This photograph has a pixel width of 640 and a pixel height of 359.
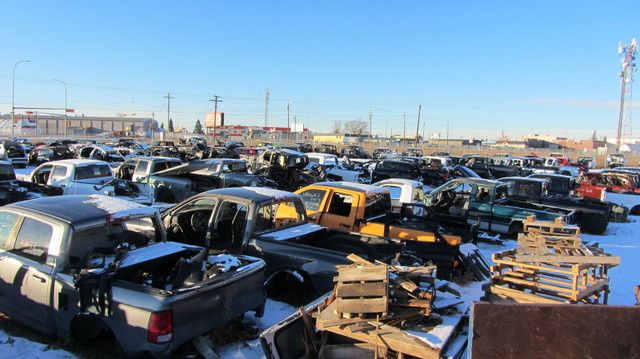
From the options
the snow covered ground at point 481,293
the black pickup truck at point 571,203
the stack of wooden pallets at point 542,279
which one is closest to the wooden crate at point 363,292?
the snow covered ground at point 481,293

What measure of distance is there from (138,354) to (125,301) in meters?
0.50

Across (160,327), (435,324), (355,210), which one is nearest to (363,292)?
(435,324)

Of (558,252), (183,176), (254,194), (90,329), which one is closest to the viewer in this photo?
(90,329)

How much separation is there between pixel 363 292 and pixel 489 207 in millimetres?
8522

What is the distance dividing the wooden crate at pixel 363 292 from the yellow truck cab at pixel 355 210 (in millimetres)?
3298

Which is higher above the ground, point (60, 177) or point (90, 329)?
point (60, 177)

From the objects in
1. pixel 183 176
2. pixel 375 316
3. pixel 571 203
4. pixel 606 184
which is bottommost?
pixel 375 316

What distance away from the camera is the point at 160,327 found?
3.72 meters

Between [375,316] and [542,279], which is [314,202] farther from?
[375,316]

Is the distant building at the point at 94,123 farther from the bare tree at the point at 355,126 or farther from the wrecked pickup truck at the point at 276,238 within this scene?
the wrecked pickup truck at the point at 276,238

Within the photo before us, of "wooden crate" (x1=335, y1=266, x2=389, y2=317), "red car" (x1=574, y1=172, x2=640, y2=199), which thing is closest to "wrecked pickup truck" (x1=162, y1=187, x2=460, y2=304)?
"wooden crate" (x1=335, y1=266, x2=389, y2=317)

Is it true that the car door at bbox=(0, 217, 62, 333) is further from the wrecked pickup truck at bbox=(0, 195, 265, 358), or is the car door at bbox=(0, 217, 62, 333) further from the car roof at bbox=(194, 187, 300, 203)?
the car roof at bbox=(194, 187, 300, 203)

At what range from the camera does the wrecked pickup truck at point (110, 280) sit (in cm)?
382

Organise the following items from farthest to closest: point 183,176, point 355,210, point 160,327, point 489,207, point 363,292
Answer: point 183,176
point 489,207
point 355,210
point 363,292
point 160,327
